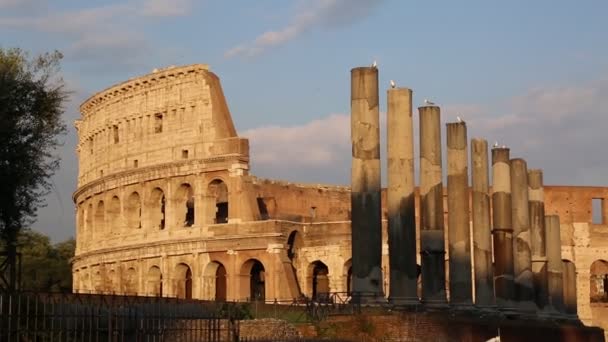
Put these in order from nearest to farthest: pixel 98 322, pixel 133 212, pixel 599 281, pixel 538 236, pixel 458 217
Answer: pixel 98 322 < pixel 458 217 < pixel 538 236 < pixel 133 212 < pixel 599 281

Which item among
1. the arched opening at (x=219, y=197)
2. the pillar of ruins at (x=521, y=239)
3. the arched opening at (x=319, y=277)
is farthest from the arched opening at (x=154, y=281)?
the pillar of ruins at (x=521, y=239)

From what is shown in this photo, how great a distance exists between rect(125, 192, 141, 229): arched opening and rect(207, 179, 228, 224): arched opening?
11.8 feet

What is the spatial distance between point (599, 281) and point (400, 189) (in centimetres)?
2901

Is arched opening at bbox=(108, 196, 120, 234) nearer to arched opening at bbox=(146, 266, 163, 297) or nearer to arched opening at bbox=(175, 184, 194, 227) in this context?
arched opening at bbox=(146, 266, 163, 297)

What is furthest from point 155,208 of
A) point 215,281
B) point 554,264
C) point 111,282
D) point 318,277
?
point 554,264

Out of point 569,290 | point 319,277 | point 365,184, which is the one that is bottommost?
point 569,290

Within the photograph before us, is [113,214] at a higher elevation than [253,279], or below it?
higher

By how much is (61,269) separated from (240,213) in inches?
921

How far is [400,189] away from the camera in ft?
84.6

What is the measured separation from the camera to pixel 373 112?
24.4 metres

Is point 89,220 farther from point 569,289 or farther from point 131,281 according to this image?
point 569,289

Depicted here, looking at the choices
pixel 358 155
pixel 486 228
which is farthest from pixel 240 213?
pixel 358 155

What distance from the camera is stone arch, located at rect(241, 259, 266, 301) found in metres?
43.4

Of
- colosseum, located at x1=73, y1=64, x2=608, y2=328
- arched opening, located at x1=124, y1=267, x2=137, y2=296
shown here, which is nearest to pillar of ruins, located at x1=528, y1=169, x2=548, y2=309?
colosseum, located at x1=73, y1=64, x2=608, y2=328
